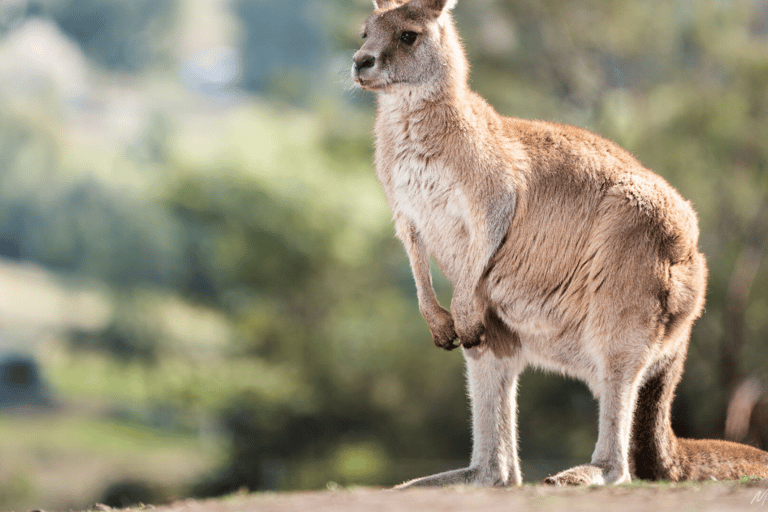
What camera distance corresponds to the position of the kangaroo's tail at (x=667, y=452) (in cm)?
363

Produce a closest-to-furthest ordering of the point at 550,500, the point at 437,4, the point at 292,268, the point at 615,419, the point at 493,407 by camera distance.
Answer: the point at 550,500, the point at 615,419, the point at 493,407, the point at 437,4, the point at 292,268

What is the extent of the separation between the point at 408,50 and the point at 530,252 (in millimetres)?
1177

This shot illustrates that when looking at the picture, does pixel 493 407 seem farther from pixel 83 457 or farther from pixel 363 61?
pixel 83 457

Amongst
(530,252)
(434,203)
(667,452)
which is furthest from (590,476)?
(434,203)

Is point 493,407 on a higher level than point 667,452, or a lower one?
higher

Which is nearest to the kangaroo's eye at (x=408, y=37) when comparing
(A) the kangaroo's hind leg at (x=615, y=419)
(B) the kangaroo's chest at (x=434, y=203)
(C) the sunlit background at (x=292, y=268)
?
(B) the kangaroo's chest at (x=434, y=203)

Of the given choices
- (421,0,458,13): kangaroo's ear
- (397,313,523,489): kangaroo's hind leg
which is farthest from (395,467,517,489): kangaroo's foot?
(421,0,458,13): kangaroo's ear

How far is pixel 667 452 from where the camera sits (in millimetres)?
3670

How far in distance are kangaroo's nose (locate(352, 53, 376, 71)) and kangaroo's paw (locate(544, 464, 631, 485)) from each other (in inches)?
82.6

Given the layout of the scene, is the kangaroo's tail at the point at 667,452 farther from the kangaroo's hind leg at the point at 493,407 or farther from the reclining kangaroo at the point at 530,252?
the kangaroo's hind leg at the point at 493,407

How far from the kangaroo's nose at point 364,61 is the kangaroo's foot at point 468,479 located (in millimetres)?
2009

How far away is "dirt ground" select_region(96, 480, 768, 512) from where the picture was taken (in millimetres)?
2461

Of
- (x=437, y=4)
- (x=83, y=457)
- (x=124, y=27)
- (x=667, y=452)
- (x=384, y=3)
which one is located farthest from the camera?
(x=124, y=27)

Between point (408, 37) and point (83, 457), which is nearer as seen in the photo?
point (408, 37)
